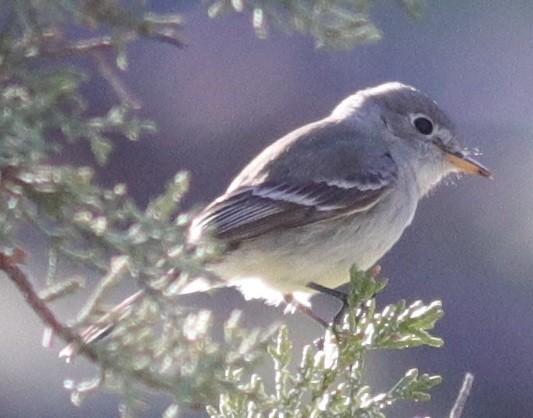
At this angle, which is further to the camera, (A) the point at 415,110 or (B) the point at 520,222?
(B) the point at 520,222

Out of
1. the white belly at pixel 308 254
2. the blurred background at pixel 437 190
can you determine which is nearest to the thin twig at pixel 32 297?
the white belly at pixel 308 254

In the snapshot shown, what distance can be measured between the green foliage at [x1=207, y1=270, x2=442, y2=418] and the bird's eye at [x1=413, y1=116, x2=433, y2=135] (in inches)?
78.8

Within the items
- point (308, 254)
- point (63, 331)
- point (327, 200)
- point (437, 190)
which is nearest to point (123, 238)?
point (63, 331)

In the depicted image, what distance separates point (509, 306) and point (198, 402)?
523cm

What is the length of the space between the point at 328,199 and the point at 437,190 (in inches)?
114

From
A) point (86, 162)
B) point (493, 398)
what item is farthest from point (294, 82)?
point (493, 398)

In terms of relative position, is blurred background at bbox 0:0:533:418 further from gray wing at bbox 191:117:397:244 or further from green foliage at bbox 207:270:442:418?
green foliage at bbox 207:270:442:418

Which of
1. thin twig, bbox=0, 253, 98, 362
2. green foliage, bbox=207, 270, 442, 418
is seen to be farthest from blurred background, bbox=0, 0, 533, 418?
thin twig, bbox=0, 253, 98, 362

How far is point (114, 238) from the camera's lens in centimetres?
214

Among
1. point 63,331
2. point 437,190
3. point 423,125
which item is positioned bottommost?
point 63,331

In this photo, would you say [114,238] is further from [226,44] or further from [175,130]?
[226,44]

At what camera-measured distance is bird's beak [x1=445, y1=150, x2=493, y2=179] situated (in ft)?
14.7

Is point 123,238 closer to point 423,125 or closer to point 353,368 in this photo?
point 353,368

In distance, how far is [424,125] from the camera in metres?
4.69
